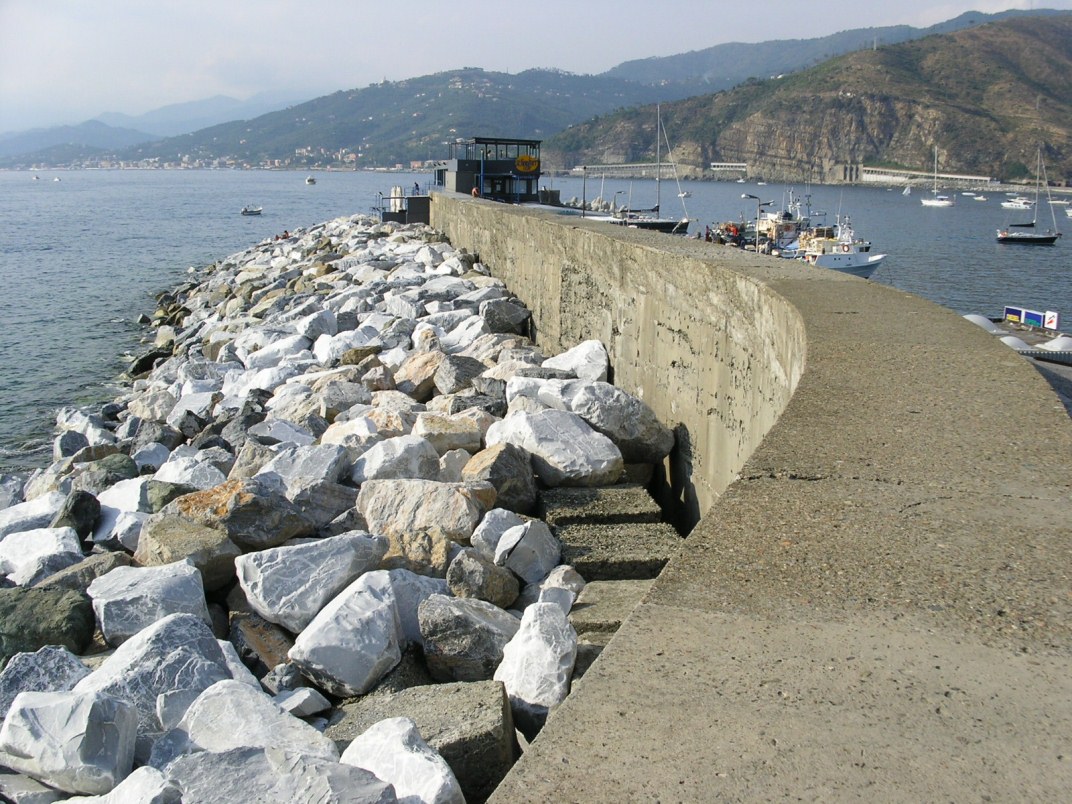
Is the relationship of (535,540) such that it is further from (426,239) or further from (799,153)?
(799,153)

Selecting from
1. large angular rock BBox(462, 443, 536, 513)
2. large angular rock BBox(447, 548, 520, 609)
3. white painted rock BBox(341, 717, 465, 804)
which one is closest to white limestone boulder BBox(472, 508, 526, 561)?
large angular rock BBox(447, 548, 520, 609)

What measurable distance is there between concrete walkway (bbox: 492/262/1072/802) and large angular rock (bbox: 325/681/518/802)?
35.9 inches

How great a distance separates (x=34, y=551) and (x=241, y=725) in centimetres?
241

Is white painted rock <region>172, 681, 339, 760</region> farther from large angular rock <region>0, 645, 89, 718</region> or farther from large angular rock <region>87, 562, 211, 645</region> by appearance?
large angular rock <region>87, 562, 211, 645</region>

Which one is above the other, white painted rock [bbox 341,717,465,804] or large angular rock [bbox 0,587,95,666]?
white painted rock [bbox 341,717,465,804]

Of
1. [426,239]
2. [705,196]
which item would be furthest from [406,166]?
[426,239]

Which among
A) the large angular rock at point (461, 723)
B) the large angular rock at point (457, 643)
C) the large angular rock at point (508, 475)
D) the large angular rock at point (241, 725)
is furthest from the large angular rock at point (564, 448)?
the large angular rock at point (241, 725)

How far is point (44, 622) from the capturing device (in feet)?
12.1

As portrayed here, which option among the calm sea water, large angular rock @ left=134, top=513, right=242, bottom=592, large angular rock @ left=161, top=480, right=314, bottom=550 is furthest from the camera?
the calm sea water

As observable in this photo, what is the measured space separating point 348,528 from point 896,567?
2969 mm

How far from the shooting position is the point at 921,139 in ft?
422

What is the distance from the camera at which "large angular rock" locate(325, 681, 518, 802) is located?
8.54ft

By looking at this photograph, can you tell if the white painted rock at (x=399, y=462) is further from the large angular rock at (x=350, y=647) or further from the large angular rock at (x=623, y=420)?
the large angular rock at (x=350, y=647)

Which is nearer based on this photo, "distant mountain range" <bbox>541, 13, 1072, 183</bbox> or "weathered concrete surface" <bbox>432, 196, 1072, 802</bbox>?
"weathered concrete surface" <bbox>432, 196, 1072, 802</bbox>
